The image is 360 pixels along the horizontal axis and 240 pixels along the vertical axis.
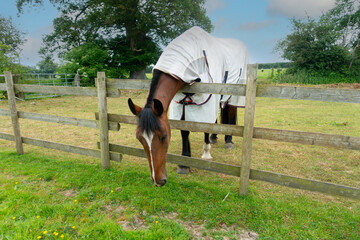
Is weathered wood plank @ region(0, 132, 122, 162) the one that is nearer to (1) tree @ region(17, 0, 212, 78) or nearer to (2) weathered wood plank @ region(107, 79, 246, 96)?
(2) weathered wood plank @ region(107, 79, 246, 96)

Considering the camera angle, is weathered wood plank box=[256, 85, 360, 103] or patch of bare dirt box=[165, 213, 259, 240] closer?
patch of bare dirt box=[165, 213, 259, 240]

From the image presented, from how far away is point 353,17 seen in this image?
22312mm

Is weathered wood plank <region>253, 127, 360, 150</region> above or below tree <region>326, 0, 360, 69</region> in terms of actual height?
below

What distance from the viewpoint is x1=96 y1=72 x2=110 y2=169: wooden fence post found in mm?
3465

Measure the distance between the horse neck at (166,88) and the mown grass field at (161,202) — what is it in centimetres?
128

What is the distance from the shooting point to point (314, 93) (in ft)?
8.16

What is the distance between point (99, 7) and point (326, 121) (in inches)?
759

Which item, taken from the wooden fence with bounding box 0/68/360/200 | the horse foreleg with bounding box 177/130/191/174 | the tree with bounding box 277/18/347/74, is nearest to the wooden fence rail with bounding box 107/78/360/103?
the wooden fence with bounding box 0/68/360/200

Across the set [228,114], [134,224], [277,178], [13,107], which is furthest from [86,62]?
[277,178]

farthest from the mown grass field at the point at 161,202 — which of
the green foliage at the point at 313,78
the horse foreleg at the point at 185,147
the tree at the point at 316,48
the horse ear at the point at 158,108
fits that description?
the tree at the point at 316,48

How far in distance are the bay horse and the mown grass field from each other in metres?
0.50

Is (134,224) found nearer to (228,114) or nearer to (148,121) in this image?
(148,121)

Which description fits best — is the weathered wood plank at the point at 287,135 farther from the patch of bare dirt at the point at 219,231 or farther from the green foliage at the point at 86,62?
the green foliage at the point at 86,62

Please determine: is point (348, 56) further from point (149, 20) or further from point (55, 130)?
point (55, 130)
